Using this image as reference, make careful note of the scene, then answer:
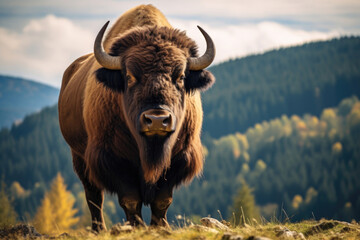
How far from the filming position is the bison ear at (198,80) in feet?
24.3

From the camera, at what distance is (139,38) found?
744cm

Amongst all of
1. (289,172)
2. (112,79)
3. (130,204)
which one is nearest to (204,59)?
(112,79)

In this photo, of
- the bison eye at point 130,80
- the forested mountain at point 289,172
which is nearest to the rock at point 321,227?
the bison eye at point 130,80

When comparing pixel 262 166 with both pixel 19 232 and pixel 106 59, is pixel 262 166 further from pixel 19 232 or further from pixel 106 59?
pixel 106 59

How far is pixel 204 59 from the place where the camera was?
7438 millimetres

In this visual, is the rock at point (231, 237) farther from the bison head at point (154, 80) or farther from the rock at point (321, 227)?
the rock at point (321, 227)

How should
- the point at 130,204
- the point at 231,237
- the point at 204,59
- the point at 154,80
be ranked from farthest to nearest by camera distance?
the point at 204,59 < the point at 130,204 < the point at 154,80 < the point at 231,237

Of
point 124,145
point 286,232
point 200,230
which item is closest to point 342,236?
point 286,232

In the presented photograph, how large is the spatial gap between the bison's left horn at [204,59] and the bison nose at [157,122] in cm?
127

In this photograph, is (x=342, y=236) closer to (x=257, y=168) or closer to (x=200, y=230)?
(x=200, y=230)

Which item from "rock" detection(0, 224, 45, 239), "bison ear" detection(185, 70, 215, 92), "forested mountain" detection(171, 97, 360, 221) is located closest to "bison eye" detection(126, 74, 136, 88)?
"bison ear" detection(185, 70, 215, 92)

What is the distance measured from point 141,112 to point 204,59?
147 centimetres

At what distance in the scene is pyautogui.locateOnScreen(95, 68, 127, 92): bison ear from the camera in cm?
727

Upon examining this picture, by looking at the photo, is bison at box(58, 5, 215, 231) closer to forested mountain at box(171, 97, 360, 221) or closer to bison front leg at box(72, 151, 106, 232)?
bison front leg at box(72, 151, 106, 232)
